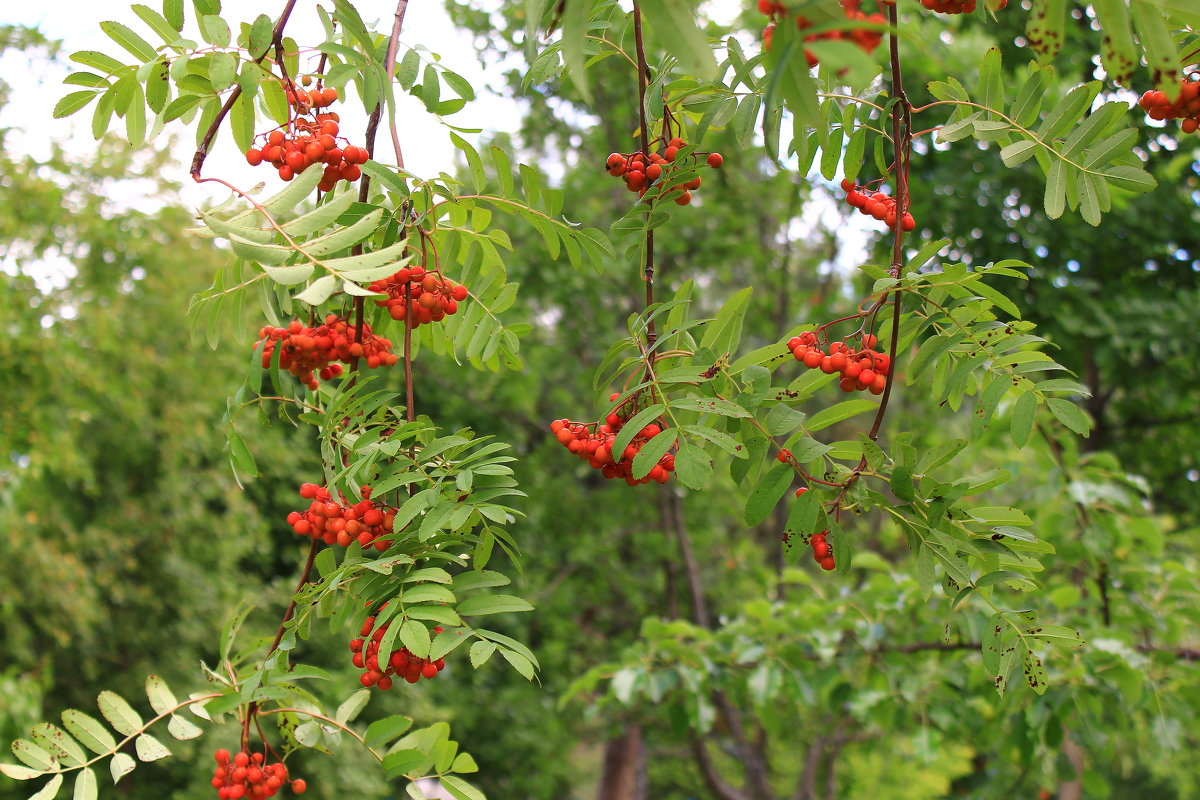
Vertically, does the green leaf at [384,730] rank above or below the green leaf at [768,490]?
below

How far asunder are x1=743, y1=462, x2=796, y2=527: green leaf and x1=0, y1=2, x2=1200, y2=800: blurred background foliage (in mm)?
1983

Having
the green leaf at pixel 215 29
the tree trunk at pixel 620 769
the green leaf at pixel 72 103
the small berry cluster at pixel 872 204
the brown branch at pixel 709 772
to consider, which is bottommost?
the tree trunk at pixel 620 769

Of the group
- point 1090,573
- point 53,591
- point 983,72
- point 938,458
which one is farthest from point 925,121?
point 53,591

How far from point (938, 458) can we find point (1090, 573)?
2.91 m

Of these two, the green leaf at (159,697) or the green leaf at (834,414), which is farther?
the green leaf at (159,697)

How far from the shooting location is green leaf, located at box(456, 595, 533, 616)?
43.4 inches

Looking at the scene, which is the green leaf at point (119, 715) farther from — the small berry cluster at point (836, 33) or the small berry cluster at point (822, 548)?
the small berry cluster at point (836, 33)

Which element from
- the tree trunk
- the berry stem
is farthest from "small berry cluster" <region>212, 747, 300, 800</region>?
the tree trunk

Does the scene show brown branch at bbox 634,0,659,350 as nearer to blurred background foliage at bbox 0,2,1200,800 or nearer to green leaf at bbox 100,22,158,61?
green leaf at bbox 100,22,158,61

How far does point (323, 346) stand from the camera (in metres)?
1.31

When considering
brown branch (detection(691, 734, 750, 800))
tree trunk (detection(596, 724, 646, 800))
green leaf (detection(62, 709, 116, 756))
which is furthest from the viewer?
tree trunk (detection(596, 724, 646, 800))

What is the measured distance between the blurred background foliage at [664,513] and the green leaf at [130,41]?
2405 millimetres

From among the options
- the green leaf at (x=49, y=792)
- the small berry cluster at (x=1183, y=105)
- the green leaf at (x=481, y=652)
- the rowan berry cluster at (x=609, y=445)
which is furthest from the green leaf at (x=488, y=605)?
the small berry cluster at (x=1183, y=105)

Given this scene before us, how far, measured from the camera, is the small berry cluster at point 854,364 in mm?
1127
